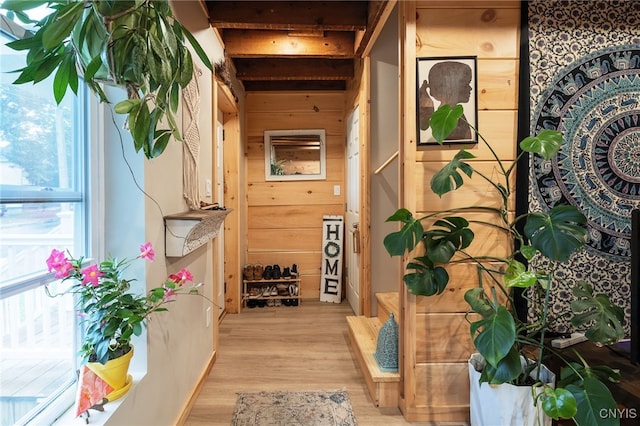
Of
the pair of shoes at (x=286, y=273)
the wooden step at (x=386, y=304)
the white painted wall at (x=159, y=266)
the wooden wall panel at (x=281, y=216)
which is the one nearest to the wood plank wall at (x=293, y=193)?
the wooden wall panel at (x=281, y=216)

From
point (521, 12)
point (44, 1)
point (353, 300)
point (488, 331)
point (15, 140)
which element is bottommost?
point (353, 300)

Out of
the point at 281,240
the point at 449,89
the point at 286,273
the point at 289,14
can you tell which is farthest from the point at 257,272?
the point at 449,89

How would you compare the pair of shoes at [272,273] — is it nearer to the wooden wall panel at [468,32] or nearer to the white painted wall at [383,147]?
the white painted wall at [383,147]

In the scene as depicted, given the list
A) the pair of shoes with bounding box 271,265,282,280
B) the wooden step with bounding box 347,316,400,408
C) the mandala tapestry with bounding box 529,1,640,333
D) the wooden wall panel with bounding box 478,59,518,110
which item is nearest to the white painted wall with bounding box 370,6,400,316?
the wooden step with bounding box 347,316,400,408

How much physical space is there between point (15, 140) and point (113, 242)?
1.63 ft

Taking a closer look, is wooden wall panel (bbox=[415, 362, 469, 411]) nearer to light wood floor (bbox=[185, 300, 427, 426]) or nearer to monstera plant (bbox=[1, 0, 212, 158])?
light wood floor (bbox=[185, 300, 427, 426])

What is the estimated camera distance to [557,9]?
173 centimetres

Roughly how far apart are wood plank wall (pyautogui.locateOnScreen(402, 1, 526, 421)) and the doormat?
0.38 meters

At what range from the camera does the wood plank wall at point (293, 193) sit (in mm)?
3977

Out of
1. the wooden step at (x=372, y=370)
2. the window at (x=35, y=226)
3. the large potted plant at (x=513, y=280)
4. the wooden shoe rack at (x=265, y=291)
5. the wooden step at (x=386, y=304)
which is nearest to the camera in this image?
the window at (x=35, y=226)

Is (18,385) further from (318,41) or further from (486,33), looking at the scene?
(318,41)

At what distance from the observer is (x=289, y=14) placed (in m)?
2.41

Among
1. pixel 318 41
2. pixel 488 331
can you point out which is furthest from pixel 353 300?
pixel 318 41

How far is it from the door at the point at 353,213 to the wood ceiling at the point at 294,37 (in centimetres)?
57
